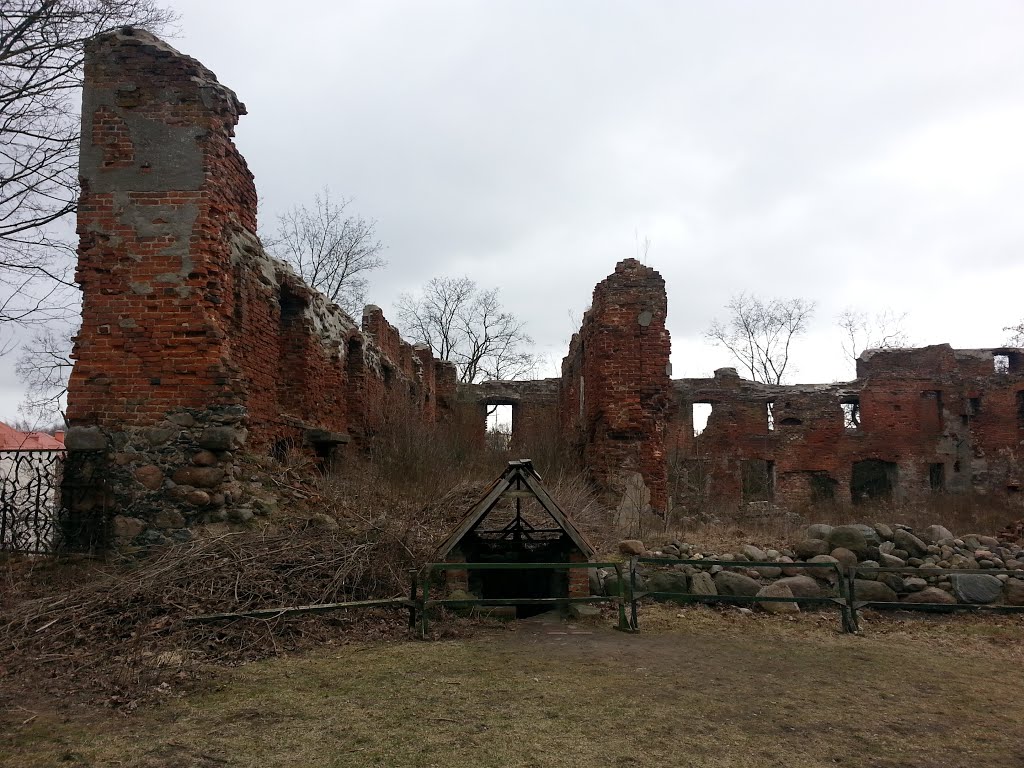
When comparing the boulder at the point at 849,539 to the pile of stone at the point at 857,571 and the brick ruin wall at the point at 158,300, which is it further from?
the brick ruin wall at the point at 158,300

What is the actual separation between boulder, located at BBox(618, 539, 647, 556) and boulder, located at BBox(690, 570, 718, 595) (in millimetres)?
1159

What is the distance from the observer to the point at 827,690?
530cm

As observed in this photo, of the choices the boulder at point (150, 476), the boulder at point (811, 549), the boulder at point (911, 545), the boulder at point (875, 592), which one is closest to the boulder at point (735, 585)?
the boulder at point (875, 592)

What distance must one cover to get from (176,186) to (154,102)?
1073 mm

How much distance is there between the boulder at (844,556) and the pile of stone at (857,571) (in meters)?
0.01

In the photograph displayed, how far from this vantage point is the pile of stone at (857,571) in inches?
337

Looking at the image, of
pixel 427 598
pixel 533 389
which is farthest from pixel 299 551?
pixel 533 389

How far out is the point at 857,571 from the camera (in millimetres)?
7539

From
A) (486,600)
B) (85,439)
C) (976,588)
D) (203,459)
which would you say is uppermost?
(85,439)

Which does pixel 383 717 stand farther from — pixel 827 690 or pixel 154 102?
pixel 154 102

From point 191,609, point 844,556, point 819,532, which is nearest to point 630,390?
point 819,532

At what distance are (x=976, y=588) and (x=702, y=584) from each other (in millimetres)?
3403

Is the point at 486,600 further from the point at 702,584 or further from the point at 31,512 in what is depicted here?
the point at 31,512

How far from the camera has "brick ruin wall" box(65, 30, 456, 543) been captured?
759 centimetres
